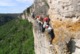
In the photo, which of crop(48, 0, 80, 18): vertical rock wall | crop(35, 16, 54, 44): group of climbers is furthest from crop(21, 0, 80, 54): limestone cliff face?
crop(35, 16, 54, 44): group of climbers

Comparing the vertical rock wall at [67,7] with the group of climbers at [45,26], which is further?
the group of climbers at [45,26]

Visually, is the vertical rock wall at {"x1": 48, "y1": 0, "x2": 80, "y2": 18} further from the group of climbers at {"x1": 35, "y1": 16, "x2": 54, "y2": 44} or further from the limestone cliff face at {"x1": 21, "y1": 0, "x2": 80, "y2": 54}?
the group of climbers at {"x1": 35, "y1": 16, "x2": 54, "y2": 44}

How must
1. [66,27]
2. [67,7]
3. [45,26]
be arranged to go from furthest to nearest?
[45,26], [66,27], [67,7]

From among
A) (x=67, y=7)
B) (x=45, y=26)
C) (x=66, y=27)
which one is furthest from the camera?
(x=45, y=26)

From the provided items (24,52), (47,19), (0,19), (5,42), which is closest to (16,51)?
(24,52)

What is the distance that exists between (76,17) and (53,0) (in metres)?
1.31

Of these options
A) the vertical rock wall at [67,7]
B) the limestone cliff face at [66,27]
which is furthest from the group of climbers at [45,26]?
the vertical rock wall at [67,7]

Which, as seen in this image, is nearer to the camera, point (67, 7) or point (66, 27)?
point (67, 7)

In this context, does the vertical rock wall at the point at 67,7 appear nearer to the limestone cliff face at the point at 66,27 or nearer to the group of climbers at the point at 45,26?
the limestone cliff face at the point at 66,27

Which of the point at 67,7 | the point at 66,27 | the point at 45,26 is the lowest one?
the point at 45,26

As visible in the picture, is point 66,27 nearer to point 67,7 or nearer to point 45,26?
point 67,7

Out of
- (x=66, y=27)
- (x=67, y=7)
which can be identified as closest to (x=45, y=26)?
(x=66, y=27)

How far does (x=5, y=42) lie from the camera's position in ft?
346

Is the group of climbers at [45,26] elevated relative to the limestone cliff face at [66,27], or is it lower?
lower
